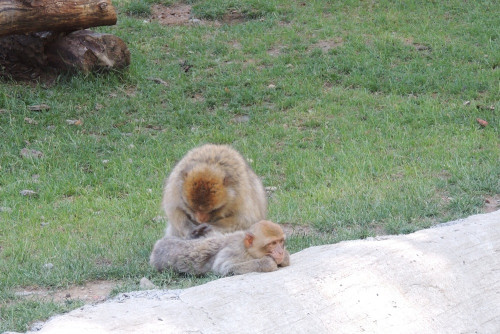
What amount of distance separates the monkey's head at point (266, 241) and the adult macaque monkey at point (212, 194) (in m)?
0.55

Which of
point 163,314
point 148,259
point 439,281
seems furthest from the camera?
point 148,259

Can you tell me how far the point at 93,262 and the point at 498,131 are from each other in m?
5.88

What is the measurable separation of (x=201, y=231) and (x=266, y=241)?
79 cm

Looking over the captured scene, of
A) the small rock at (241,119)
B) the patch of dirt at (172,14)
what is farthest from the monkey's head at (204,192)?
the patch of dirt at (172,14)

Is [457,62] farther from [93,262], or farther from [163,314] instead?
[163,314]

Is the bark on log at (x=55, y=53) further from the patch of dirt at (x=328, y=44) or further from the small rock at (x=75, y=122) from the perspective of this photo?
the patch of dirt at (x=328, y=44)

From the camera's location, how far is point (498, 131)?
987cm

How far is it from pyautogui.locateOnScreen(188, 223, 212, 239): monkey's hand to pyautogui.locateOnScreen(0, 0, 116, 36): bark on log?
5.61m

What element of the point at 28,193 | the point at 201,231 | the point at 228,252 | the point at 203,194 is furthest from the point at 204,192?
the point at 28,193

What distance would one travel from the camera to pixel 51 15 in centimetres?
1056

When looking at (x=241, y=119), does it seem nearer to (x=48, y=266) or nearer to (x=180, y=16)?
(x=180, y=16)

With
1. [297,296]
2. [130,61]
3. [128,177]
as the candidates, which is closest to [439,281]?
[297,296]

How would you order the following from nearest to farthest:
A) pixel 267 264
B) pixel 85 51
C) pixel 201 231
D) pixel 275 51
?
pixel 267 264
pixel 201 231
pixel 85 51
pixel 275 51

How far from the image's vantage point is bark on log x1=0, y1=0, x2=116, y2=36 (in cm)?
1010
